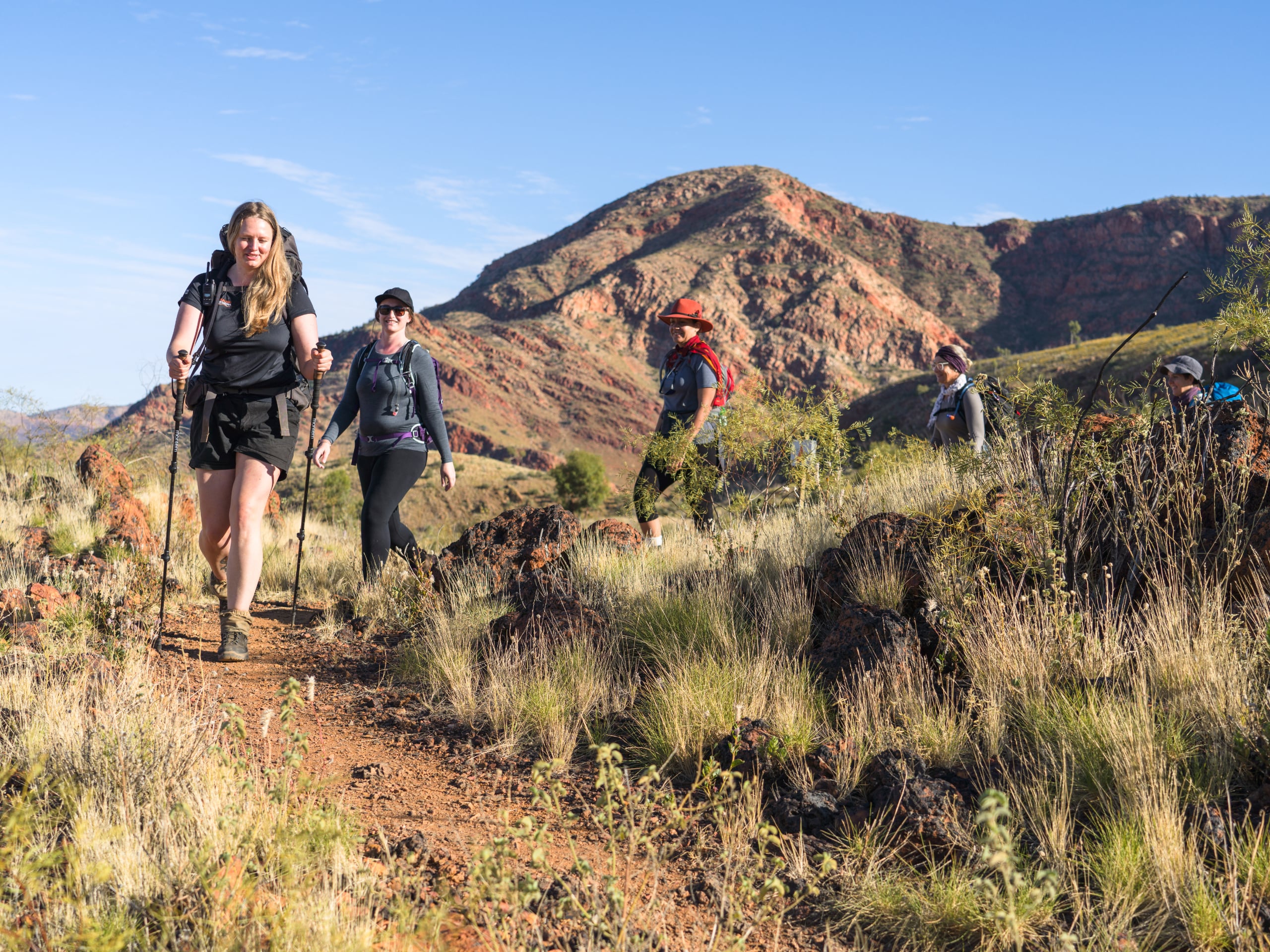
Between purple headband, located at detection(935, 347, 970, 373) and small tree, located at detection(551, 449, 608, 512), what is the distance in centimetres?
3135

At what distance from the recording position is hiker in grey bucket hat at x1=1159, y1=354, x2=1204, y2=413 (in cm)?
552

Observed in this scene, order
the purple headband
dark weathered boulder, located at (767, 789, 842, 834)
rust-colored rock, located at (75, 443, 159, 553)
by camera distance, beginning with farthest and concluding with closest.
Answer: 1. rust-colored rock, located at (75, 443, 159, 553)
2. the purple headband
3. dark weathered boulder, located at (767, 789, 842, 834)

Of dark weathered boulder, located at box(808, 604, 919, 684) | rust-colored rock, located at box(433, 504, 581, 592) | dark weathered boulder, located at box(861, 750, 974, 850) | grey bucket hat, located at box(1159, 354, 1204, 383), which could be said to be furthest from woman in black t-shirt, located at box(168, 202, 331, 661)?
grey bucket hat, located at box(1159, 354, 1204, 383)

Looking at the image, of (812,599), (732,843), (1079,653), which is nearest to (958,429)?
(812,599)

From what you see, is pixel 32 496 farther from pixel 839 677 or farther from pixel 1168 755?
pixel 1168 755

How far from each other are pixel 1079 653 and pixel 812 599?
4.58ft

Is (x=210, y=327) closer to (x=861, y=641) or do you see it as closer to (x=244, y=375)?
(x=244, y=375)

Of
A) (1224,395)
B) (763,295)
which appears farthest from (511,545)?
(763,295)

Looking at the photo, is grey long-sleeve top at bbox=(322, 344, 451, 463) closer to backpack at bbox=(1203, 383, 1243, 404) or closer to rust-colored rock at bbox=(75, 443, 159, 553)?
rust-colored rock at bbox=(75, 443, 159, 553)

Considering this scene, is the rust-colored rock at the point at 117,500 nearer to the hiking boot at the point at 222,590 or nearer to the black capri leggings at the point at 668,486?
the hiking boot at the point at 222,590

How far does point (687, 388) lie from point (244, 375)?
123 inches

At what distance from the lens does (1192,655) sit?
3150 mm

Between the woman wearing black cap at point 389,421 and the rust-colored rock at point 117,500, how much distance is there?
2720 mm

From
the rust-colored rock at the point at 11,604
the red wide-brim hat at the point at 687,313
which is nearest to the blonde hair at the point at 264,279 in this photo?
the rust-colored rock at the point at 11,604
